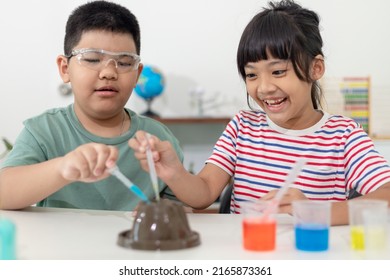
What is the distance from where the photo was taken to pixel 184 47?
4.00 metres

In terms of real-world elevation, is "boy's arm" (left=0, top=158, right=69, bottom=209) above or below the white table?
above

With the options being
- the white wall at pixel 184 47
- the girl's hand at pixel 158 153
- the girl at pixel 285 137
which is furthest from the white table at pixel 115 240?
the white wall at pixel 184 47

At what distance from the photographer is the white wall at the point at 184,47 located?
393 cm

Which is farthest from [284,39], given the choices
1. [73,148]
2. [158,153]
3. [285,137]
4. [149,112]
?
[149,112]

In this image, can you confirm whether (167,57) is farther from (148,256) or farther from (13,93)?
(148,256)

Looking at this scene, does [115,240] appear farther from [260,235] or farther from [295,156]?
[295,156]

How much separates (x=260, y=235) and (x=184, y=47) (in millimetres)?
3180

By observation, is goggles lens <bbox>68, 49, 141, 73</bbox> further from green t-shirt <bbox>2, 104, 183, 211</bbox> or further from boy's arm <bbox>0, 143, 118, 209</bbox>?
boy's arm <bbox>0, 143, 118, 209</bbox>

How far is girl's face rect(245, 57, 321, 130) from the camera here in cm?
149

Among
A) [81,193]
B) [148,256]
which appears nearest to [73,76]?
[81,193]

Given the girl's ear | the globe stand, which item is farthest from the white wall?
the girl's ear

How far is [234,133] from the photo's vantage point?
167 centimetres

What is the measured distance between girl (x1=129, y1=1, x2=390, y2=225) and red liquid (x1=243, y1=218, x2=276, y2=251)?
1.45 ft

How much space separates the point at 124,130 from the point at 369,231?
96cm
